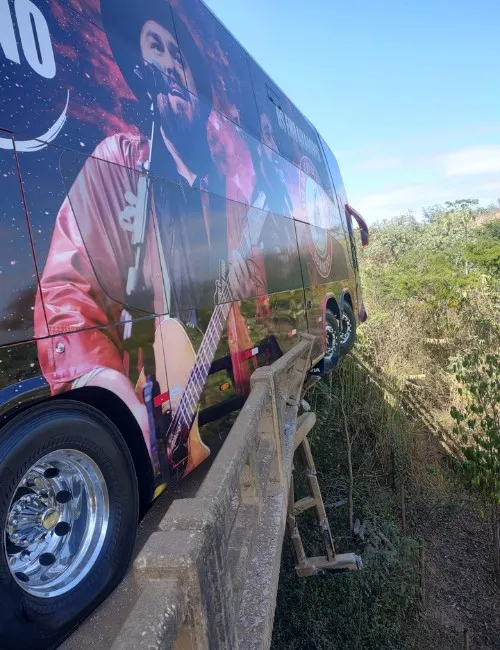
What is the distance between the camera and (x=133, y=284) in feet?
8.83

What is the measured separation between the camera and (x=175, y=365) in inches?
118

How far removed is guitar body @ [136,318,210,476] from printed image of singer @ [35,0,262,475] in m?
0.01

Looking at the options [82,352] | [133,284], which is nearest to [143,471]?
[82,352]

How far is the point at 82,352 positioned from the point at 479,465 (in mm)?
11326

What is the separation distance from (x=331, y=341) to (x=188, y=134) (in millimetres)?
4728

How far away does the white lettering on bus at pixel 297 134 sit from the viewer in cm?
591

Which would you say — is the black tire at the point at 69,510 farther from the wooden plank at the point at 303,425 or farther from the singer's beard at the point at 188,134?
the wooden plank at the point at 303,425

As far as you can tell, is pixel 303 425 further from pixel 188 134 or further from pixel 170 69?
pixel 170 69

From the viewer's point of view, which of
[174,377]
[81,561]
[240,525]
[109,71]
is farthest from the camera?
[174,377]

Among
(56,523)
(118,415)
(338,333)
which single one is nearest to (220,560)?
(56,523)

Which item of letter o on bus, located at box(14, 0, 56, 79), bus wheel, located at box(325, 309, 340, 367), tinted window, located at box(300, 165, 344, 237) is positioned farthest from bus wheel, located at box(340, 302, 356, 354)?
letter o on bus, located at box(14, 0, 56, 79)

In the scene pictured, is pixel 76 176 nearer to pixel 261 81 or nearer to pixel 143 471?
pixel 143 471

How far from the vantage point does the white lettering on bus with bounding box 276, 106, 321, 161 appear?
5905mm

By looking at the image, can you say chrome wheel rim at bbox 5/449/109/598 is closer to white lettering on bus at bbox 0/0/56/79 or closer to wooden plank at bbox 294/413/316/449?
white lettering on bus at bbox 0/0/56/79
